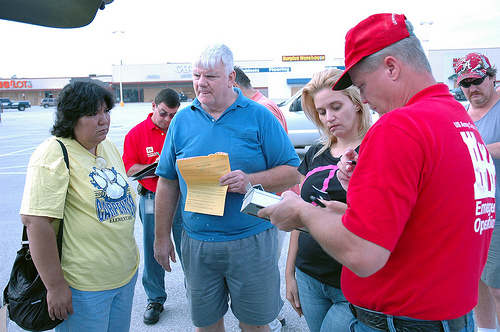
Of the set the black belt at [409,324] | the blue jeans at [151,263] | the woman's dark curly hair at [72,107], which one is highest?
the woman's dark curly hair at [72,107]

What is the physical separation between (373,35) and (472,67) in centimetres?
216

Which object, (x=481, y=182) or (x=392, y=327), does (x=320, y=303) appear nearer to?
(x=392, y=327)

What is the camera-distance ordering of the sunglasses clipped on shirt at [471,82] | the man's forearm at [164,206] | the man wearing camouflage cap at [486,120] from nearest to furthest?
the man's forearm at [164,206], the man wearing camouflage cap at [486,120], the sunglasses clipped on shirt at [471,82]

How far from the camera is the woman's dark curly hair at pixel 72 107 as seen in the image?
2.09 meters

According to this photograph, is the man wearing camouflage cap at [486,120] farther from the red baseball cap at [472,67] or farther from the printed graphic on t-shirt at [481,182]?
the printed graphic on t-shirt at [481,182]

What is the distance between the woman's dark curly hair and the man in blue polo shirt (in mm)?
537

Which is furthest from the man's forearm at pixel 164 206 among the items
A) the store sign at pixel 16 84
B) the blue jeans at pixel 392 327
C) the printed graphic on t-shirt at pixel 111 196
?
the store sign at pixel 16 84

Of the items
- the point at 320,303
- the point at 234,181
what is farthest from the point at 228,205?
the point at 320,303

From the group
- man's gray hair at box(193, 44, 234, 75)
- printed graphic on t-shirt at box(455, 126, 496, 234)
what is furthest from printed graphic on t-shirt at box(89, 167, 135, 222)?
printed graphic on t-shirt at box(455, 126, 496, 234)

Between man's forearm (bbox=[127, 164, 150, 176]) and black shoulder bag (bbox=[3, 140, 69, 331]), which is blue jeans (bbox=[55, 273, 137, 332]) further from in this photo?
man's forearm (bbox=[127, 164, 150, 176])

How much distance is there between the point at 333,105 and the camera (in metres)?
2.11

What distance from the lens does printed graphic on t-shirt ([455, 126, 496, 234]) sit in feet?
3.66

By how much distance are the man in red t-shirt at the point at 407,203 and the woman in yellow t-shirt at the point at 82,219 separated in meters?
1.24

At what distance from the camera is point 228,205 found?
7.41 feet
